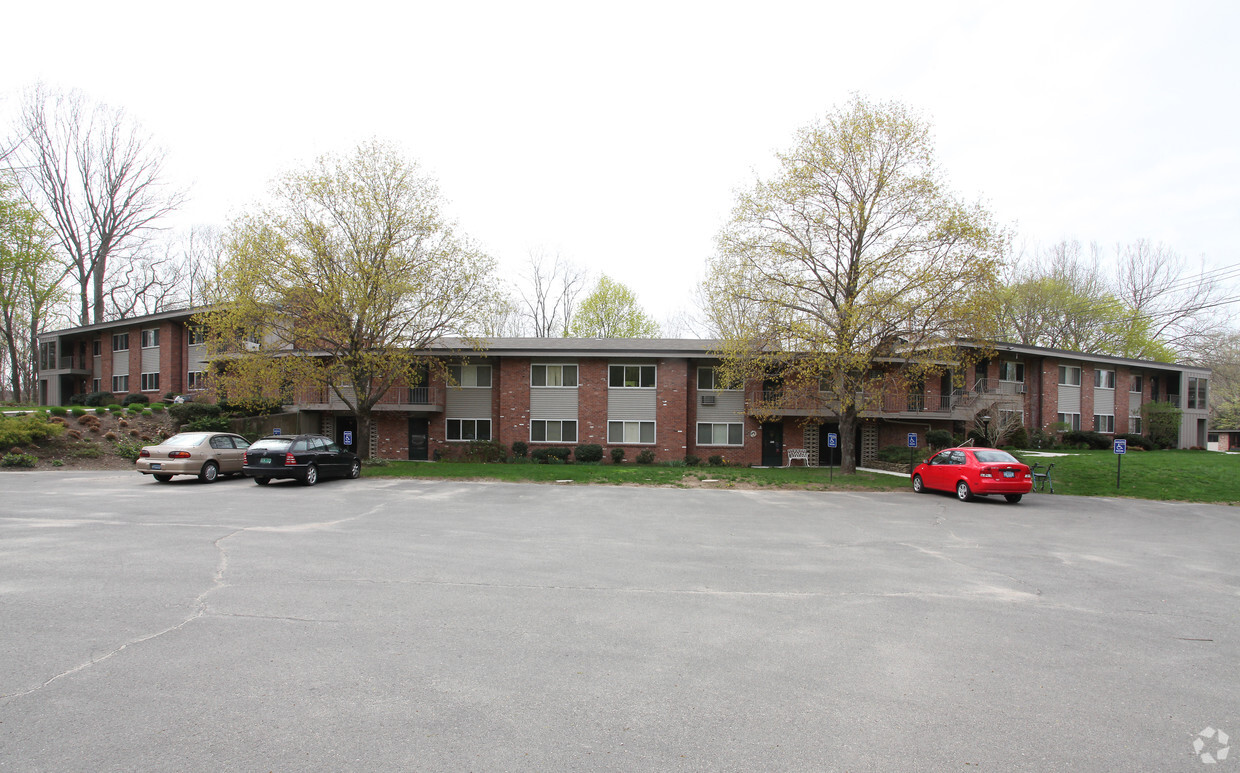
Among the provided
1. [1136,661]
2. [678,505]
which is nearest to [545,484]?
[678,505]

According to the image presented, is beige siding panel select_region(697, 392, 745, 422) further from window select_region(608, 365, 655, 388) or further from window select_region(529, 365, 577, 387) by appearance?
window select_region(529, 365, 577, 387)

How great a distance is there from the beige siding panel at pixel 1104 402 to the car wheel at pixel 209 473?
45385mm

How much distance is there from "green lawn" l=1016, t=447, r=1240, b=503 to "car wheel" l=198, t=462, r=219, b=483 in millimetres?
26894

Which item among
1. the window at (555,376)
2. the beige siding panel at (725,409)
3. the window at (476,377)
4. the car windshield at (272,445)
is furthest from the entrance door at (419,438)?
the beige siding panel at (725,409)

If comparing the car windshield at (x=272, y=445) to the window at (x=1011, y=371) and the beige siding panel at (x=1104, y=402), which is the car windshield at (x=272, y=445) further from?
the beige siding panel at (x=1104, y=402)

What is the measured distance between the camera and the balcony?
29.0 m

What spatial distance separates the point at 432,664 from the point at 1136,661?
5806mm

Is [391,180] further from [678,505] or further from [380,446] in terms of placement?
[678,505]

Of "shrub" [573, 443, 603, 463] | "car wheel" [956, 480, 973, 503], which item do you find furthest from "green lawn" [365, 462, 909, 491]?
"car wheel" [956, 480, 973, 503]

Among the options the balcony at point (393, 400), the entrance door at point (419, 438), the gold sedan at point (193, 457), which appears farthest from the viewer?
the entrance door at point (419, 438)

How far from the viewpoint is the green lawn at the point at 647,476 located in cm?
2070

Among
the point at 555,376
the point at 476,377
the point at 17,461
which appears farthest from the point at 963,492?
the point at 17,461

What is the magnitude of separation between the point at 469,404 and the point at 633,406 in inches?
329

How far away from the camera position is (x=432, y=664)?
4551 millimetres
